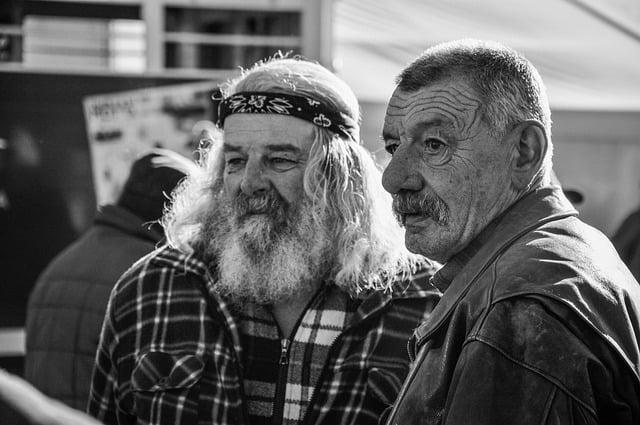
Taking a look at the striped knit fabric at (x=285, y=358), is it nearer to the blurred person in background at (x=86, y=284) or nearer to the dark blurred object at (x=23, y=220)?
the blurred person in background at (x=86, y=284)

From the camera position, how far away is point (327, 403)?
2527mm

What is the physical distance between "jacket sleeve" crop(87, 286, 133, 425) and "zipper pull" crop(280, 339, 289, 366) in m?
0.50

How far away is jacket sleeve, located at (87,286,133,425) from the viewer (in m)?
2.73

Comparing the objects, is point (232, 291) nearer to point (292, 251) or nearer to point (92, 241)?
point (292, 251)

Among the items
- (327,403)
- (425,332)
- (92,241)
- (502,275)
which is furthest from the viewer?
(92,241)

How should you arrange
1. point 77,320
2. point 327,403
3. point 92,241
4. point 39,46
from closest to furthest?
point 327,403
point 77,320
point 92,241
point 39,46

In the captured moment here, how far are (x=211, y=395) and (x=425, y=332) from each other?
1003 mm

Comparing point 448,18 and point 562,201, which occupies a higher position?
point 448,18

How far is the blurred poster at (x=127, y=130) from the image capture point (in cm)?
541

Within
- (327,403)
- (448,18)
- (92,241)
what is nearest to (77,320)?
(92,241)

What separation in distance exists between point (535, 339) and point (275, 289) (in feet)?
4.27

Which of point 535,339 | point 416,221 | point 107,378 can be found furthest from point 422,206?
point 107,378

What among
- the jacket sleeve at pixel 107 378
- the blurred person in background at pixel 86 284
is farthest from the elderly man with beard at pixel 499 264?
the blurred person in background at pixel 86 284

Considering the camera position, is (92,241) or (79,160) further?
(79,160)
